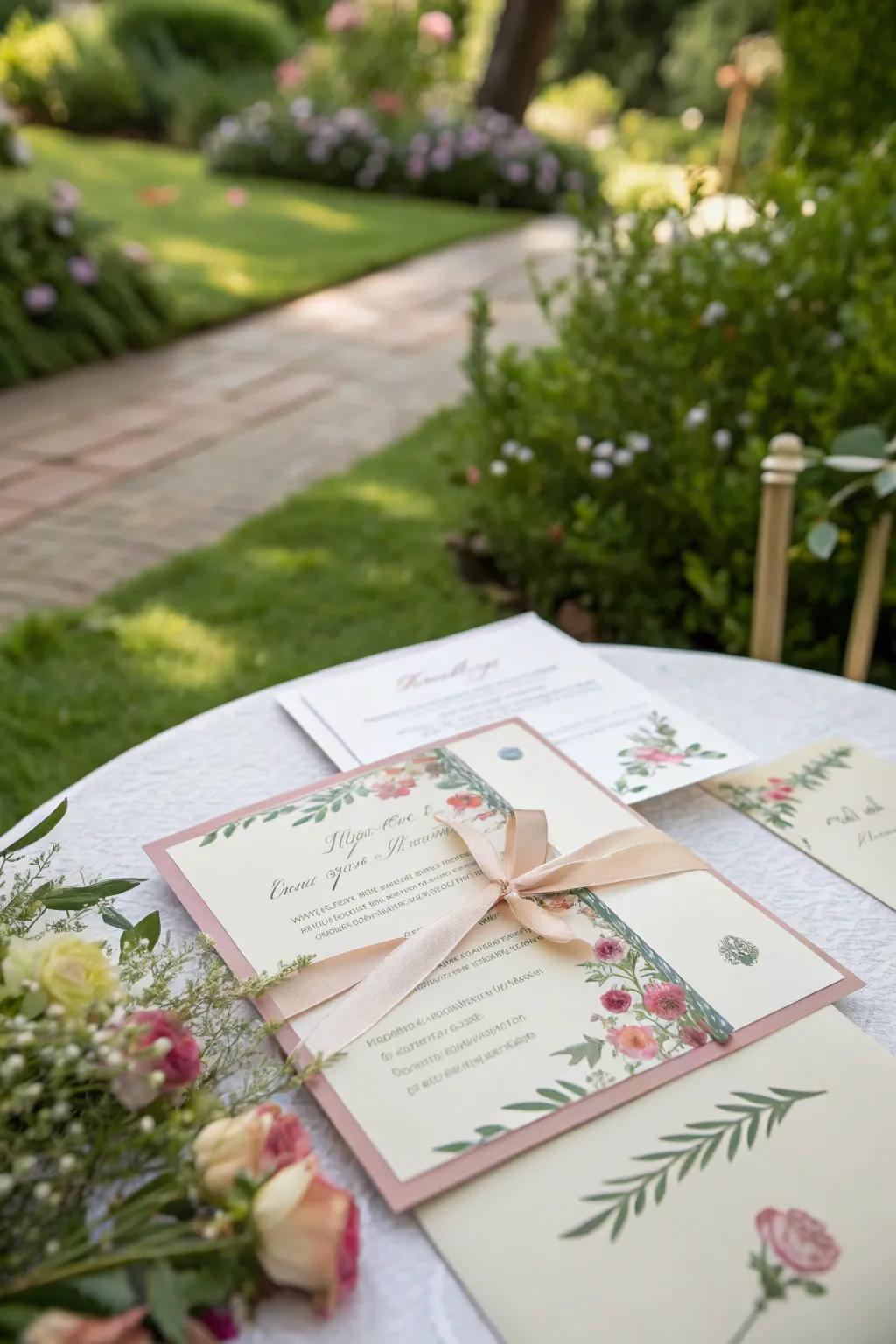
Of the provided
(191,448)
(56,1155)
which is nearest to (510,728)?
(56,1155)

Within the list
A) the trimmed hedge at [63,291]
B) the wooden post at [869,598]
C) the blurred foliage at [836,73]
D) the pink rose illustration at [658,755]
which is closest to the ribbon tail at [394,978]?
the pink rose illustration at [658,755]

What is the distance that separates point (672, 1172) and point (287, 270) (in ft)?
19.4

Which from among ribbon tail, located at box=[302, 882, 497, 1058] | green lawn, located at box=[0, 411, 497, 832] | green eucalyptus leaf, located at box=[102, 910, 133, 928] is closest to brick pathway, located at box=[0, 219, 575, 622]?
green lawn, located at box=[0, 411, 497, 832]

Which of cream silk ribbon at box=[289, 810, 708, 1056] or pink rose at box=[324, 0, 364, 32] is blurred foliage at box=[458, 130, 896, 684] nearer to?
cream silk ribbon at box=[289, 810, 708, 1056]

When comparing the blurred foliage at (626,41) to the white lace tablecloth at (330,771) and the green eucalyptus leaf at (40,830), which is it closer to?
the white lace tablecloth at (330,771)

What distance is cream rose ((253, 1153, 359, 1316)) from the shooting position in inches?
26.5

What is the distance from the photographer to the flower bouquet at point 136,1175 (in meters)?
0.65

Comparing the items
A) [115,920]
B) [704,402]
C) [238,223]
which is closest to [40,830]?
[115,920]

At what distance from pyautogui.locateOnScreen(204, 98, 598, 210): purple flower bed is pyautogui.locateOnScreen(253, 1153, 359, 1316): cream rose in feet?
29.0

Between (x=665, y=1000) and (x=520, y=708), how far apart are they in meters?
0.52

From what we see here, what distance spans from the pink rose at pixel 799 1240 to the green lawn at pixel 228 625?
5.60 feet

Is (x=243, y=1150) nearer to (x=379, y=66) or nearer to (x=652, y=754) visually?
(x=652, y=754)

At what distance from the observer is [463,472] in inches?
112

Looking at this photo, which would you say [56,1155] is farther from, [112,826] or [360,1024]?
[112,826]
